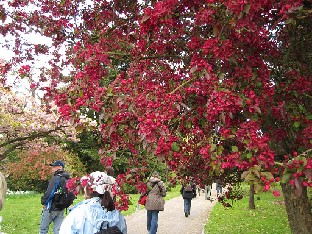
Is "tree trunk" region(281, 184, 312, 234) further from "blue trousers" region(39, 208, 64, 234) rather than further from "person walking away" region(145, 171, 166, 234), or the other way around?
"blue trousers" region(39, 208, 64, 234)

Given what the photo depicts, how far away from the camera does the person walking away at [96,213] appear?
3668 millimetres

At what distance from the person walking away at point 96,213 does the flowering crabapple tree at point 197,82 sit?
0.31m

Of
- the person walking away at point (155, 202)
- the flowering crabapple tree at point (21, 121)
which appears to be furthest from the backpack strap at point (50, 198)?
the flowering crabapple tree at point (21, 121)

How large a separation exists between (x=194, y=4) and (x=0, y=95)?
37.8 ft

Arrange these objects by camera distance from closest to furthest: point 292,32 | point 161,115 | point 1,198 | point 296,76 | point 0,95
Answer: point 1,198, point 161,115, point 296,76, point 292,32, point 0,95

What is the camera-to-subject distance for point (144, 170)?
4215 mm

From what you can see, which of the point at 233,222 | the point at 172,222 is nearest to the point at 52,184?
the point at 172,222

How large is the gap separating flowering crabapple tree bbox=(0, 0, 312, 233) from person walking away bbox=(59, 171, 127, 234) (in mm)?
306

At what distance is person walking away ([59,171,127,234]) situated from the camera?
367 cm

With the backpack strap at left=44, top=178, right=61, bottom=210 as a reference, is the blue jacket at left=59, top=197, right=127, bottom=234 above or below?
below

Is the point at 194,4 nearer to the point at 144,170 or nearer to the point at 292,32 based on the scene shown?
the point at 292,32

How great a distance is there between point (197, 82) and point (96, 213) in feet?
5.11

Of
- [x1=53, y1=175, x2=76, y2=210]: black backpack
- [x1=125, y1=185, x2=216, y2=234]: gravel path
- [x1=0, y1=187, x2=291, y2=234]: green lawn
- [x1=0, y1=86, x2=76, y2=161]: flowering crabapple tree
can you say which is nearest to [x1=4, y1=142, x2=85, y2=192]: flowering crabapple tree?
[x1=0, y1=86, x2=76, y2=161]: flowering crabapple tree

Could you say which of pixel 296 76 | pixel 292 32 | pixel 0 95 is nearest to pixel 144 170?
pixel 296 76
